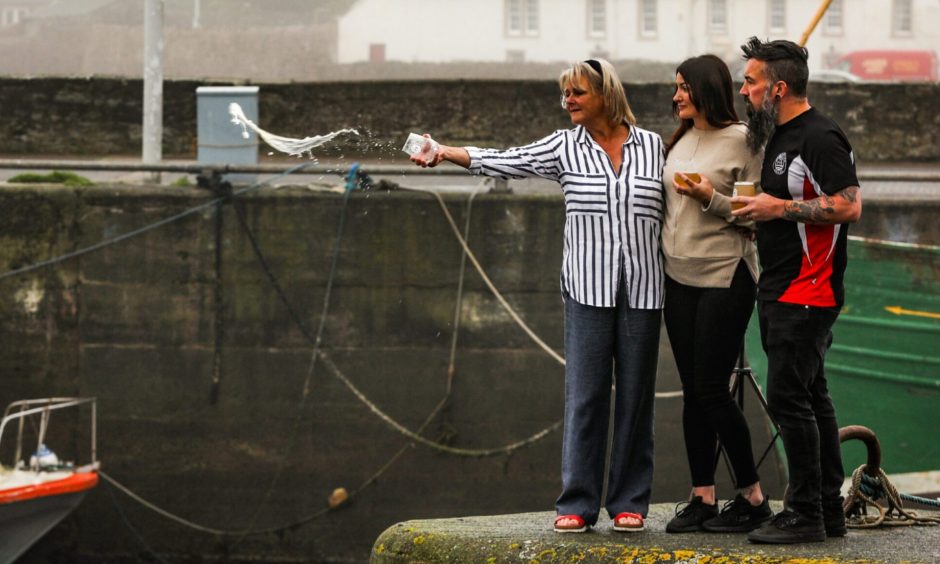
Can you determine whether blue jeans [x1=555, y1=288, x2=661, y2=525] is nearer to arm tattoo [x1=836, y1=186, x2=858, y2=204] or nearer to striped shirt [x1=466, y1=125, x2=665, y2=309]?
striped shirt [x1=466, y1=125, x2=665, y2=309]

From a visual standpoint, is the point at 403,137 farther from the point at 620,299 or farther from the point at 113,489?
the point at 620,299

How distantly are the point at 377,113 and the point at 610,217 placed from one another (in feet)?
27.3

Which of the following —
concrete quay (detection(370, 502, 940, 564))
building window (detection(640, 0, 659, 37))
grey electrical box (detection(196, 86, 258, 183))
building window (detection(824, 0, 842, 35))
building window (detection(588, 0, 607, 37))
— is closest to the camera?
concrete quay (detection(370, 502, 940, 564))

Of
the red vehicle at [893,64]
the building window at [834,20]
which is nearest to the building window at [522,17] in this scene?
the building window at [834,20]

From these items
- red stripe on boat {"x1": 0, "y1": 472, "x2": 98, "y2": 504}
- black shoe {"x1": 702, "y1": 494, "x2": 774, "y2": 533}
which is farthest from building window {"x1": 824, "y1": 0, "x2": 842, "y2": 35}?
black shoe {"x1": 702, "y1": 494, "x2": 774, "y2": 533}

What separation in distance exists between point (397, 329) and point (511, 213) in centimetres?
123

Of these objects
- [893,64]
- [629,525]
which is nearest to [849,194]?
[629,525]

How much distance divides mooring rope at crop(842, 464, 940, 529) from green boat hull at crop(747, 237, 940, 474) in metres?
5.27

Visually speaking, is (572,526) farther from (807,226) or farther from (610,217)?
(807,226)

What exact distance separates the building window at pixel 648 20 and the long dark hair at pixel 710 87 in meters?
34.9

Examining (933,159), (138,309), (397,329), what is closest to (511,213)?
(397,329)

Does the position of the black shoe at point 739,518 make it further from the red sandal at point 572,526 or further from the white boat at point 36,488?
the white boat at point 36,488

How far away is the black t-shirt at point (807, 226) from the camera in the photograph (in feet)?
13.1

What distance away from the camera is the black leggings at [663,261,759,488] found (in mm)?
4246
